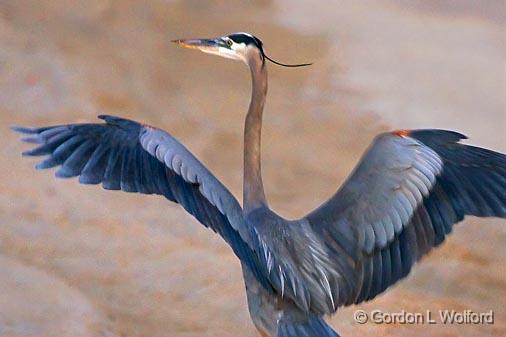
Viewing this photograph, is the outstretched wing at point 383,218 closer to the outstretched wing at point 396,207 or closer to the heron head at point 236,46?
the outstretched wing at point 396,207

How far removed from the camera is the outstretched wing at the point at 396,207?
4367 millimetres

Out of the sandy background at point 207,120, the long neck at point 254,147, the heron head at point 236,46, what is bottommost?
the sandy background at point 207,120

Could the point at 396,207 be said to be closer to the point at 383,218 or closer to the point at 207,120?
the point at 383,218

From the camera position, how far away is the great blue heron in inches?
172

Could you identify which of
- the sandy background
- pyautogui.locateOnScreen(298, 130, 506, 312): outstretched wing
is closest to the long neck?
pyautogui.locateOnScreen(298, 130, 506, 312): outstretched wing

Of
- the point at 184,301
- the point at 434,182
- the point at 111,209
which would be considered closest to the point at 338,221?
the point at 434,182

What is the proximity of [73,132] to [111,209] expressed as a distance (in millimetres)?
→ 1976

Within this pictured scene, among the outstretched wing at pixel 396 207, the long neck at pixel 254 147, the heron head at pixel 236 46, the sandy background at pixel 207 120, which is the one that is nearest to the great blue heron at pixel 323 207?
the outstretched wing at pixel 396 207

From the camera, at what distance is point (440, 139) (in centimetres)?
455

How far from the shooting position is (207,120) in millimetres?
7219

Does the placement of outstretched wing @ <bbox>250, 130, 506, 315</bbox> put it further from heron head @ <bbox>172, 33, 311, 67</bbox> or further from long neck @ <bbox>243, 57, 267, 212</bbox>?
heron head @ <bbox>172, 33, 311, 67</bbox>

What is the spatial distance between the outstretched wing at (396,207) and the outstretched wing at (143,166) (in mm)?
348

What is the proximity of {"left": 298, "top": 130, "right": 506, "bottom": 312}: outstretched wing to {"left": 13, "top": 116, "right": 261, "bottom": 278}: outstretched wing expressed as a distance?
35 cm

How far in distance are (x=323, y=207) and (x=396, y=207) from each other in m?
0.28
